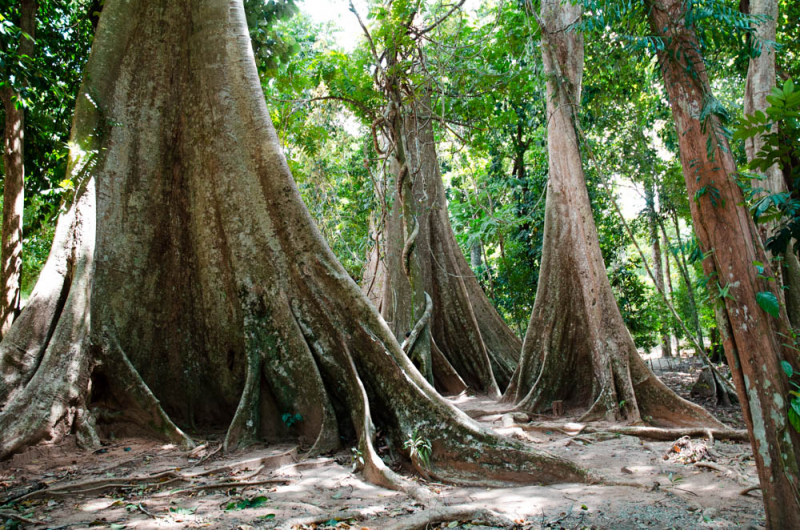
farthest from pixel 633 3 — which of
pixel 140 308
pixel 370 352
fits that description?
pixel 140 308

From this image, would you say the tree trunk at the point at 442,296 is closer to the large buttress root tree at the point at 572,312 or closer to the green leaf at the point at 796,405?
the large buttress root tree at the point at 572,312

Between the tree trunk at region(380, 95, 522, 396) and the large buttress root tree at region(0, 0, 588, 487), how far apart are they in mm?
3457

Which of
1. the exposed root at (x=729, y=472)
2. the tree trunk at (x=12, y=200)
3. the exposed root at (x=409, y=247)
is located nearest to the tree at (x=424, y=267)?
the exposed root at (x=409, y=247)

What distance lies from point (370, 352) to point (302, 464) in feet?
3.02

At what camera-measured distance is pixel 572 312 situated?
241 inches

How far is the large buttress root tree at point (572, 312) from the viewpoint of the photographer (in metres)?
5.37

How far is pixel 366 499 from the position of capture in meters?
2.90

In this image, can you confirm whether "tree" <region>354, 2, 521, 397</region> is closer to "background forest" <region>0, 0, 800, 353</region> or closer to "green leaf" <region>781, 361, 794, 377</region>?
"background forest" <region>0, 0, 800, 353</region>

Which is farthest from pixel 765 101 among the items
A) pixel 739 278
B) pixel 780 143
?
pixel 739 278

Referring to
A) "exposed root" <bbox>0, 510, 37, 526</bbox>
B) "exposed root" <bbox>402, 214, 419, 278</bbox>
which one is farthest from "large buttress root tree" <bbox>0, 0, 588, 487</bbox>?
"exposed root" <bbox>402, 214, 419, 278</bbox>

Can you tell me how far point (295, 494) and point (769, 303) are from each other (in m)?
2.50

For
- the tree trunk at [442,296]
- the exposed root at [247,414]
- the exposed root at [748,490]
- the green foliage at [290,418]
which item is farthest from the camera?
the tree trunk at [442,296]

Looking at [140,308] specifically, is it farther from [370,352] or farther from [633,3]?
[633,3]

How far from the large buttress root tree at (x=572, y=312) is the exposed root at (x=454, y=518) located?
3.11 metres
